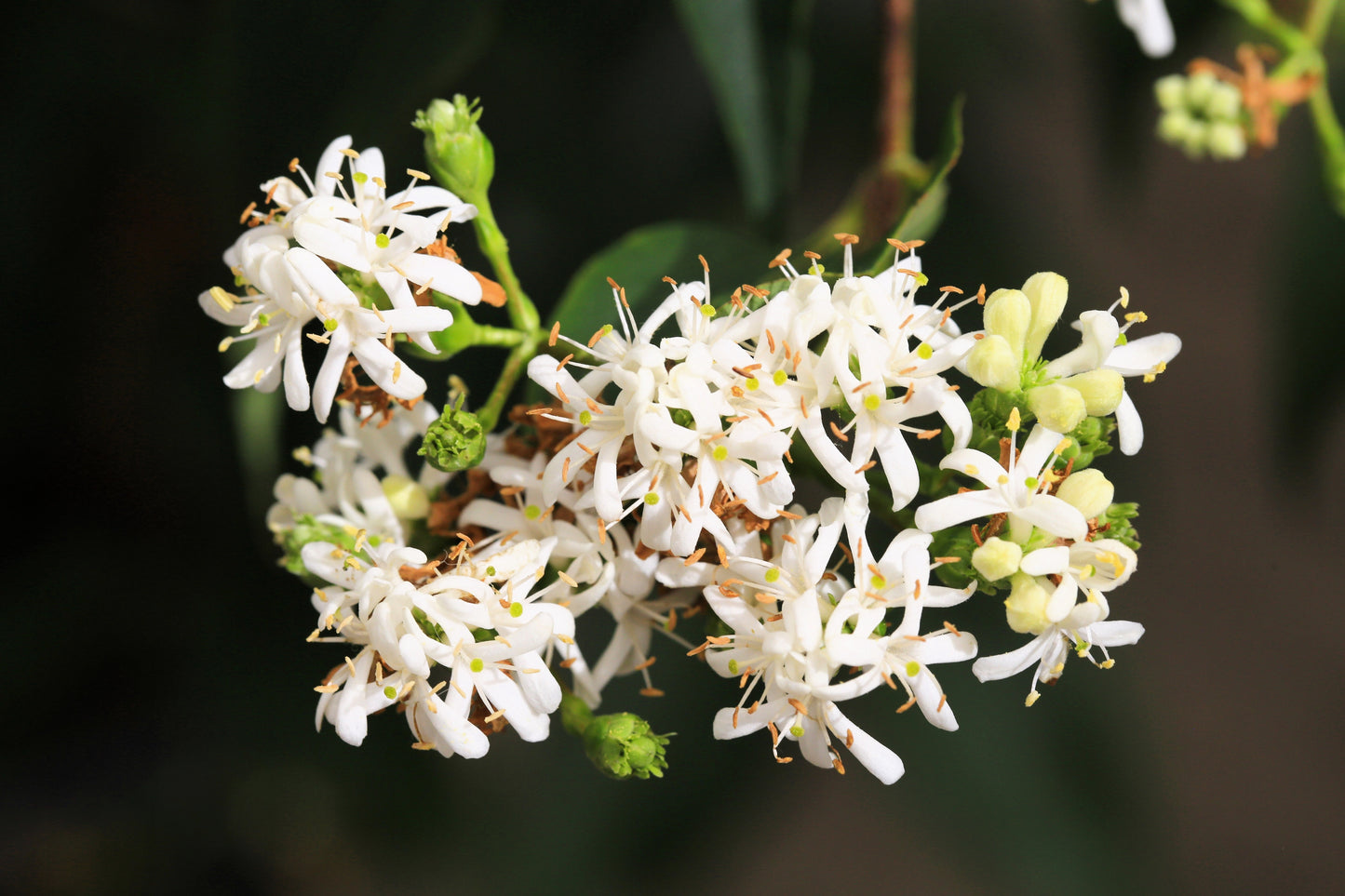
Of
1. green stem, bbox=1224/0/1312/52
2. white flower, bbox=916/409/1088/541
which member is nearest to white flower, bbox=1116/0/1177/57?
green stem, bbox=1224/0/1312/52

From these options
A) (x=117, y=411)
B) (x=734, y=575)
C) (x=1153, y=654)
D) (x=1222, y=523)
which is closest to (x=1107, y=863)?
(x=1153, y=654)

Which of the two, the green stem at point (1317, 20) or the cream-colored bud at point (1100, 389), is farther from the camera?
the green stem at point (1317, 20)

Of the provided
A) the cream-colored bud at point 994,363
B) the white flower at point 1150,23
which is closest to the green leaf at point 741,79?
the white flower at point 1150,23

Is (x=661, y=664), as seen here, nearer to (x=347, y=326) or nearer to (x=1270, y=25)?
(x=347, y=326)

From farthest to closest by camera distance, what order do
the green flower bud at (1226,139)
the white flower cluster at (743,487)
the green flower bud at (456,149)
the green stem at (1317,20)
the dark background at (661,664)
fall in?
the dark background at (661,664)
the green stem at (1317,20)
the green flower bud at (1226,139)
the green flower bud at (456,149)
the white flower cluster at (743,487)

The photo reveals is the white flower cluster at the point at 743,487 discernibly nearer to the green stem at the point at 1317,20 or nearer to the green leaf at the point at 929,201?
the green leaf at the point at 929,201

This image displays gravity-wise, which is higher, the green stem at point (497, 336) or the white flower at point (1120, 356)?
the green stem at point (497, 336)

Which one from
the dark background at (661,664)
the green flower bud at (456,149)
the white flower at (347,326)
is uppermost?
the green flower bud at (456,149)

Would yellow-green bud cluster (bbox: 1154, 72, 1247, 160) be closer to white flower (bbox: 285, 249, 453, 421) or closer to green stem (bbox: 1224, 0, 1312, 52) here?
green stem (bbox: 1224, 0, 1312, 52)
